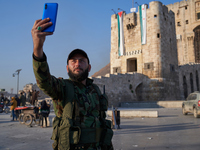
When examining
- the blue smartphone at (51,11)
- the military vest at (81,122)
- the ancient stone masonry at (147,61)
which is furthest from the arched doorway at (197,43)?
the blue smartphone at (51,11)

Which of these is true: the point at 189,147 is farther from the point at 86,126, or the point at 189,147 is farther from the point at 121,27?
the point at 121,27

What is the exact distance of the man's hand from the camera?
5.10 ft

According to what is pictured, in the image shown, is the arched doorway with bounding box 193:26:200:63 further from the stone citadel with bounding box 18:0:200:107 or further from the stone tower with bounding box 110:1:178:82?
the stone tower with bounding box 110:1:178:82

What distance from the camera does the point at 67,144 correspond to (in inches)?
66.1

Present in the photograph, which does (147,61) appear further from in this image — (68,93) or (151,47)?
(68,93)

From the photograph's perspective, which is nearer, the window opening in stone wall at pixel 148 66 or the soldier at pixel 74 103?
the soldier at pixel 74 103


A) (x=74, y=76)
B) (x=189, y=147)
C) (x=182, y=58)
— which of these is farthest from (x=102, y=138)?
(x=182, y=58)

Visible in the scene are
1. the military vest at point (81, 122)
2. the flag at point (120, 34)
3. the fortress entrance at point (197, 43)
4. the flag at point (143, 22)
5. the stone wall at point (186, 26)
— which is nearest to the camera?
the military vest at point (81, 122)

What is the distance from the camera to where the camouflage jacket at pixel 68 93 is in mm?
1638

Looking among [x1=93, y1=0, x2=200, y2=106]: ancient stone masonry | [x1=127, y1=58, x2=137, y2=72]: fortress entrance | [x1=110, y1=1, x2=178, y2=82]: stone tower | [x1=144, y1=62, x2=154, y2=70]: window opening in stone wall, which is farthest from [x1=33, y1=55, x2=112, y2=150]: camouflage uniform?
[x1=127, y1=58, x2=137, y2=72]: fortress entrance

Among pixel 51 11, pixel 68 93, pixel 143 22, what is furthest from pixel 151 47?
pixel 51 11

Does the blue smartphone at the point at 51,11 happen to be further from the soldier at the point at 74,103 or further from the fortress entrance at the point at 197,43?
the fortress entrance at the point at 197,43

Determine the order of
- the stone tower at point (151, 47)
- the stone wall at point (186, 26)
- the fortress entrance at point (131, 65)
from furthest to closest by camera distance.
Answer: the stone wall at point (186, 26), the fortress entrance at point (131, 65), the stone tower at point (151, 47)

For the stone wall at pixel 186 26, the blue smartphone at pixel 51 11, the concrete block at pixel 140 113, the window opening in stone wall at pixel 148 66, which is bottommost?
the concrete block at pixel 140 113
